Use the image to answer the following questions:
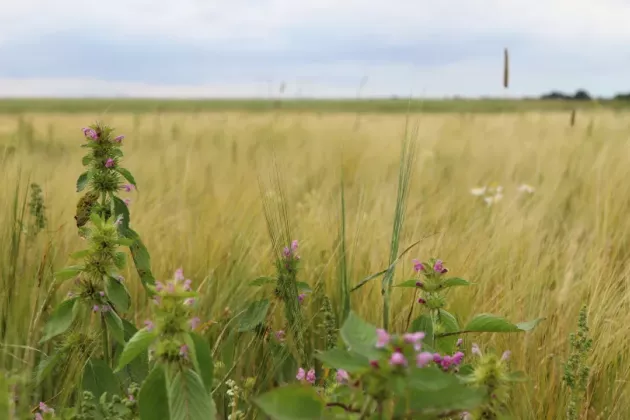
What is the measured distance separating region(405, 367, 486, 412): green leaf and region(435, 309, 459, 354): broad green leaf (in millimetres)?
324

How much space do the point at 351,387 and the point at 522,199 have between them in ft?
8.89

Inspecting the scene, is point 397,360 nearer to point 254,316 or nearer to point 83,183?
point 254,316

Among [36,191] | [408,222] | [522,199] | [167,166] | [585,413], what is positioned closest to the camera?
[585,413]

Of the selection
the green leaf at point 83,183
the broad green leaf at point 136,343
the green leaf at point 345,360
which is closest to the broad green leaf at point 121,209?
the green leaf at point 83,183

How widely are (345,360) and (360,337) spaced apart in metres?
0.03

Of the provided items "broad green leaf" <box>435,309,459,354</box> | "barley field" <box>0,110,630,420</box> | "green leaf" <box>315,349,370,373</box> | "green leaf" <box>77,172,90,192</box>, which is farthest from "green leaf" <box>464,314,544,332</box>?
"green leaf" <box>77,172,90,192</box>

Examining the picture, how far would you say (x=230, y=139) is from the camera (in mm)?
6008

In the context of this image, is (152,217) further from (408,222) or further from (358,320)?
(358,320)

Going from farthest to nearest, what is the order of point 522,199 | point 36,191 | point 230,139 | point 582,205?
point 230,139
point 522,199
point 582,205
point 36,191

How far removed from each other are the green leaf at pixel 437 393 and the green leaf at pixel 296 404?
0.10 m

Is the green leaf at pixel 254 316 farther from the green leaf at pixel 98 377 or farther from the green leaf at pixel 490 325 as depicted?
the green leaf at pixel 490 325

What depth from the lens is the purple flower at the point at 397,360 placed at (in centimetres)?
66

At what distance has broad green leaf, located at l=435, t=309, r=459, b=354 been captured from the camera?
1124 mm

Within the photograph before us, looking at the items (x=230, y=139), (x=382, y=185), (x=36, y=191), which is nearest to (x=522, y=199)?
(x=382, y=185)
